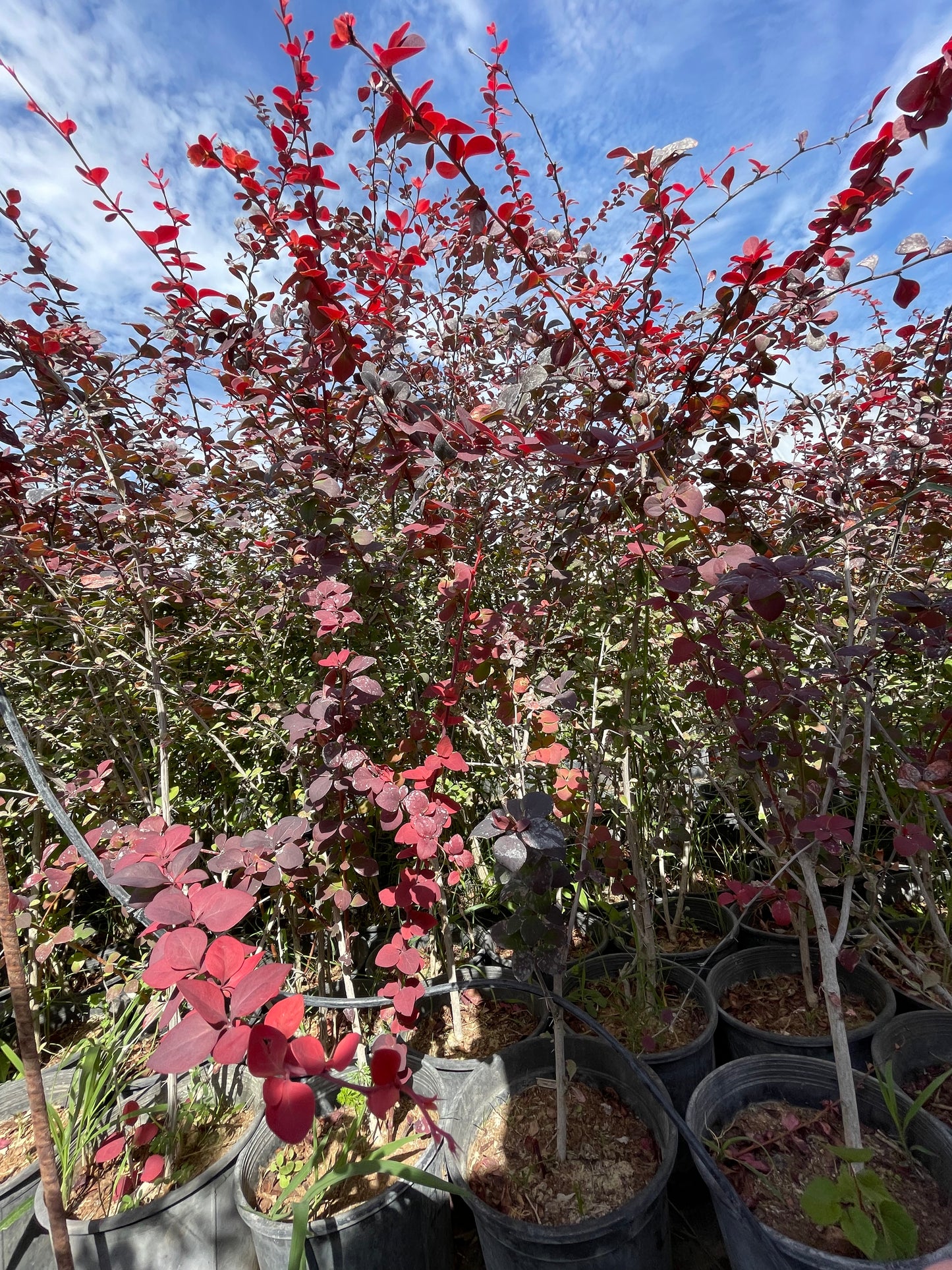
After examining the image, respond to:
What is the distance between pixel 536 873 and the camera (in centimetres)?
128

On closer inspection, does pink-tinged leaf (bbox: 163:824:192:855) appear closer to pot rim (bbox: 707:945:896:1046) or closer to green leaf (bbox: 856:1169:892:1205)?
green leaf (bbox: 856:1169:892:1205)

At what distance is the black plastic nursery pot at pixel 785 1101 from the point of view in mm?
1133

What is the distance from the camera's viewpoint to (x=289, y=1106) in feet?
2.12

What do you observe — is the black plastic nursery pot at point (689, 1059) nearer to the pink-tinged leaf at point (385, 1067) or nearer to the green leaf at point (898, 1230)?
the green leaf at point (898, 1230)

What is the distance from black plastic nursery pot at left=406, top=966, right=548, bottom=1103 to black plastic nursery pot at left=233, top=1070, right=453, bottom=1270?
0.79 ft

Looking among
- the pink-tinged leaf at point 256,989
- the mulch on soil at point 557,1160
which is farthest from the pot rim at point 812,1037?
the pink-tinged leaf at point 256,989

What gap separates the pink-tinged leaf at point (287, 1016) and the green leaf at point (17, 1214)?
1.51m

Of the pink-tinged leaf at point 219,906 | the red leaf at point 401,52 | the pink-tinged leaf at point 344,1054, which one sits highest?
the red leaf at point 401,52

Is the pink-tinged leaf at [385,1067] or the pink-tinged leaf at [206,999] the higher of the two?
the pink-tinged leaf at [206,999]

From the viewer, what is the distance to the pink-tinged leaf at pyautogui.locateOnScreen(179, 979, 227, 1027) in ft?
2.21

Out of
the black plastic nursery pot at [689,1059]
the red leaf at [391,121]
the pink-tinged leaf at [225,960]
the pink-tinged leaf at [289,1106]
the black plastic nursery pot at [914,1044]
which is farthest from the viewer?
the black plastic nursery pot at [689,1059]

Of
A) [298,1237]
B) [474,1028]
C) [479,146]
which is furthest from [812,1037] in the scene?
[479,146]

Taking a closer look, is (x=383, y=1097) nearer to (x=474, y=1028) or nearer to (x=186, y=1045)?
(x=186, y=1045)

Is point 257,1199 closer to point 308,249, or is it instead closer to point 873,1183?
point 873,1183
